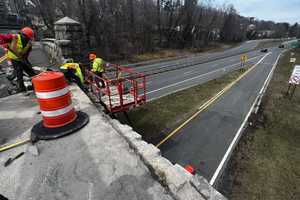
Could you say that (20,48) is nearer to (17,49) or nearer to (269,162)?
(17,49)

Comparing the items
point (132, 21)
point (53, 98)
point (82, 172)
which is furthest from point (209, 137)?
point (132, 21)

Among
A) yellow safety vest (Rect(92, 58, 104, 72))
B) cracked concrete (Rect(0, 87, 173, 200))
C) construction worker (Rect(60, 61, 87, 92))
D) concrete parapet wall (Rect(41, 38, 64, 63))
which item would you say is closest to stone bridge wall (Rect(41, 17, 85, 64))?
concrete parapet wall (Rect(41, 38, 64, 63))

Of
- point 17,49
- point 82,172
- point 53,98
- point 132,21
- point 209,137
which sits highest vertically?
point 132,21

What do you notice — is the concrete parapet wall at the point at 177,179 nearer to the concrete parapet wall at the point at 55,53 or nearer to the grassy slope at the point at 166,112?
the grassy slope at the point at 166,112

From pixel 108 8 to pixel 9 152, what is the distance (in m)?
34.7

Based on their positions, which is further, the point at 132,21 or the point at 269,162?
the point at 132,21

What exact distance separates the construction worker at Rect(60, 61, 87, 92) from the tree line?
967 inches

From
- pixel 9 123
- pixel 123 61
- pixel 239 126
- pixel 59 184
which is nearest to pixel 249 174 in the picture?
pixel 239 126

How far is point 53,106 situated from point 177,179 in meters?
2.89

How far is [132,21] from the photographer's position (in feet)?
129

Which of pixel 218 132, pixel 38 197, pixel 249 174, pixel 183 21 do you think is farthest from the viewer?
pixel 183 21

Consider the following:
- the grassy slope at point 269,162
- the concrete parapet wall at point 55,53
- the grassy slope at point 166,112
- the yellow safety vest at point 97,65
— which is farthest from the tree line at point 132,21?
the grassy slope at point 269,162

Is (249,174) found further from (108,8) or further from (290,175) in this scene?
(108,8)

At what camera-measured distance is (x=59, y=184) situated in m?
2.76
